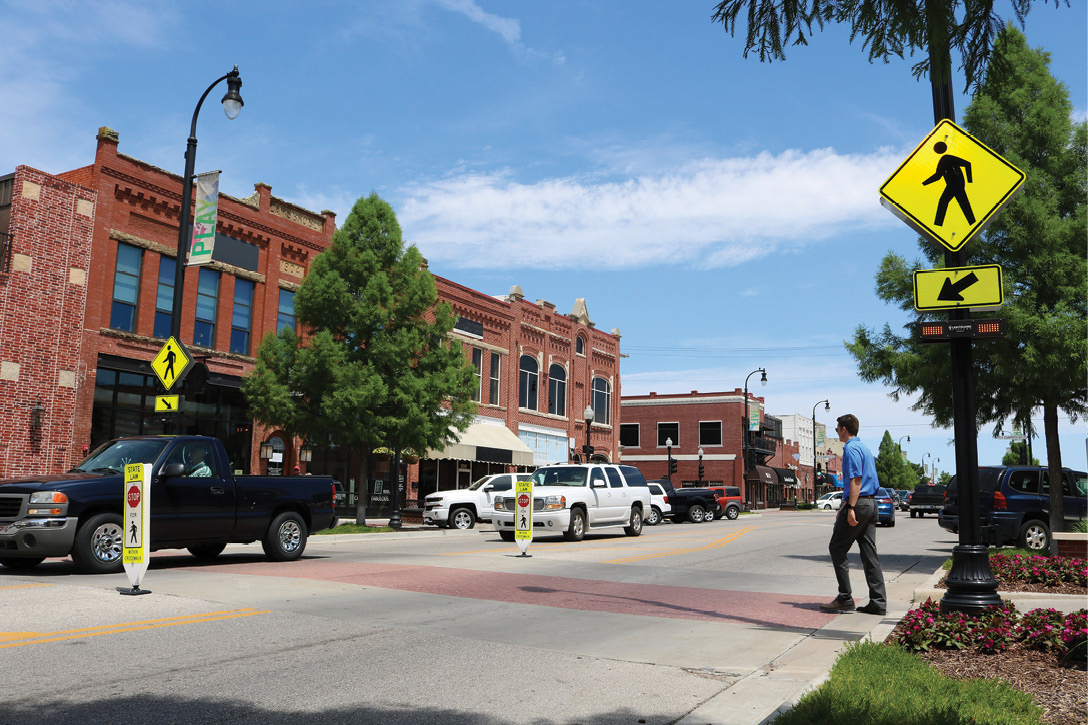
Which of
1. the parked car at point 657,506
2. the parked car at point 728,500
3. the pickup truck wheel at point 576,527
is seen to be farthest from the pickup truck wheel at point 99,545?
the parked car at point 728,500

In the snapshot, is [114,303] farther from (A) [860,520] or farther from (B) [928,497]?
(B) [928,497]

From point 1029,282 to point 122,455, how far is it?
1526 cm

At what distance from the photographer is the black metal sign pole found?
7043 millimetres

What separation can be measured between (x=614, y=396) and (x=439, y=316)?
29.1m

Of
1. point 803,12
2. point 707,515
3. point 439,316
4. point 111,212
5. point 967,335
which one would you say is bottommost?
point 707,515

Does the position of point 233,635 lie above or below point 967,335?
below

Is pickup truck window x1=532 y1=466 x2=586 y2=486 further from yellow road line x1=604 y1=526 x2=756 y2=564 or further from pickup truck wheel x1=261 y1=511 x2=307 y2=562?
pickup truck wheel x1=261 y1=511 x2=307 y2=562

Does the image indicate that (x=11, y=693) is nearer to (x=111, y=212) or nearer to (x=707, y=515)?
(x=111, y=212)

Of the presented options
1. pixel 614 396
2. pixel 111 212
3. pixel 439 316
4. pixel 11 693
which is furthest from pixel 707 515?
pixel 11 693

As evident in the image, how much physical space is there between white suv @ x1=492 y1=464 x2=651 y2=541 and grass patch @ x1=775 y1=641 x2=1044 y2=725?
15.5 meters

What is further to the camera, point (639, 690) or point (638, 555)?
point (638, 555)

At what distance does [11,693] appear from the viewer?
532 centimetres

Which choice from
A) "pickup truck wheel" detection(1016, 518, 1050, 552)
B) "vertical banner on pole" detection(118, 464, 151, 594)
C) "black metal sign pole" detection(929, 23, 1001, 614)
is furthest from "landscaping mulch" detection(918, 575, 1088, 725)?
"pickup truck wheel" detection(1016, 518, 1050, 552)

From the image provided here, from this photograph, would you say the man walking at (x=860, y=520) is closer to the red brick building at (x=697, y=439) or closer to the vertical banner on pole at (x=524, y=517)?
the vertical banner on pole at (x=524, y=517)
